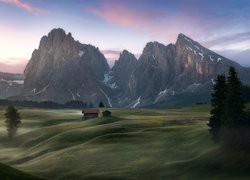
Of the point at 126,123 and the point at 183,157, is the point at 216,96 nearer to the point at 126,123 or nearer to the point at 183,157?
the point at 183,157

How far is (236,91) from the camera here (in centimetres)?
8588

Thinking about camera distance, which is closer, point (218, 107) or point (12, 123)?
point (218, 107)

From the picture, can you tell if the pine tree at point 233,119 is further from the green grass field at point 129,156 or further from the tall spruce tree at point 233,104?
the green grass field at point 129,156

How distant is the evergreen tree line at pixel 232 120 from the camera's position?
78.6m

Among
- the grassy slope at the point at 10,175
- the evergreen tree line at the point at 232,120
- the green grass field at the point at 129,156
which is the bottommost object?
the green grass field at the point at 129,156

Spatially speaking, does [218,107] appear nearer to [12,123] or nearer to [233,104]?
[233,104]

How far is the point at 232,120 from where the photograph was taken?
83812 millimetres

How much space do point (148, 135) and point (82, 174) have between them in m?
38.0

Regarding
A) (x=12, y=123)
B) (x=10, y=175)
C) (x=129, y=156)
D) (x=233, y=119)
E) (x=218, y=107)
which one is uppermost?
(x=218, y=107)

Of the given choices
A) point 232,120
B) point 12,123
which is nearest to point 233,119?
point 232,120

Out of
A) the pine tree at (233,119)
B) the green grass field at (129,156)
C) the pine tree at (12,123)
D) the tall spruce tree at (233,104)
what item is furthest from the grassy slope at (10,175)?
the pine tree at (12,123)

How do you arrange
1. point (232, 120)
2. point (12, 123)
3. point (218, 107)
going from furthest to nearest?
point (12, 123), point (218, 107), point (232, 120)

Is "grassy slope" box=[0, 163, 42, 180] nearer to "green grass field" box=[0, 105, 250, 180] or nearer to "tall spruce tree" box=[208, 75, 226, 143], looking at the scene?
"green grass field" box=[0, 105, 250, 180]

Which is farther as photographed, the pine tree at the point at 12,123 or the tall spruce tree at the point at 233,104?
the pine tree at the point at 12,123
